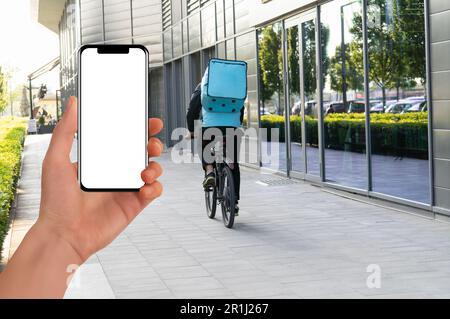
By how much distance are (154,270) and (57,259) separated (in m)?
5.62

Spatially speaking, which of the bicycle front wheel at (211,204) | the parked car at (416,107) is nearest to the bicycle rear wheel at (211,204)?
the bicycle front wheel at (211,204)

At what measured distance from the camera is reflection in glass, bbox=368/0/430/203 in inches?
375

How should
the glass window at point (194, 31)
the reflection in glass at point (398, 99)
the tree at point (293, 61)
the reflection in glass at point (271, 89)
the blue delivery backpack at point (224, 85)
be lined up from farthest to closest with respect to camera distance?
the glass window at point (194, 31) → the reflection in glass at point (271, 89) → the tree at point (293, 61) → the reflection in glass at point (398, 99) → the blue delivery backpack at point (224, 85)

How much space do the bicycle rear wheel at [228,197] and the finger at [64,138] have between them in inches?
297

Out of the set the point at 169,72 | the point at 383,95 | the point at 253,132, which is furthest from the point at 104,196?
the point at 169,72

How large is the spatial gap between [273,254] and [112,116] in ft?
19.9

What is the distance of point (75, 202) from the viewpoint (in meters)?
1.27

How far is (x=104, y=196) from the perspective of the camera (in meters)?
1.35

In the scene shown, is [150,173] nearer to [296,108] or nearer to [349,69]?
[349,69]

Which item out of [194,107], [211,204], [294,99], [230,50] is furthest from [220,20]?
[194,107]

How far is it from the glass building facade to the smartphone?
7832 mm

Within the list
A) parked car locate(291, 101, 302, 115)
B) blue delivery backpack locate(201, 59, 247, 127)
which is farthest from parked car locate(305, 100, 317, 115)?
blue delivery backpack locate(201, 59, 247, 127)

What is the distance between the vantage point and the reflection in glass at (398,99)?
9531 millimetres

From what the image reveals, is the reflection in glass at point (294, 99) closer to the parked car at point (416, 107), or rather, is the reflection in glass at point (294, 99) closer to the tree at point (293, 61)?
the tree at point (293, 61)
